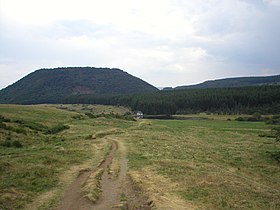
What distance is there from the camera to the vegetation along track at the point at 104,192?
53.2 ft

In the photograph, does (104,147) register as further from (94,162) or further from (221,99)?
(221,99)

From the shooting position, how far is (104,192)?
18.8 metres

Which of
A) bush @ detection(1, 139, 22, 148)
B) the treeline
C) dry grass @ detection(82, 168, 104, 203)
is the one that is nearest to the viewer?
dry grass @ detection(82, 168, 104, 203)

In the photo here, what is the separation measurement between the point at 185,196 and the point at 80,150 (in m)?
17.2

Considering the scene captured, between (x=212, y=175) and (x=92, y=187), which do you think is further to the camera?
(x=212, y=175)

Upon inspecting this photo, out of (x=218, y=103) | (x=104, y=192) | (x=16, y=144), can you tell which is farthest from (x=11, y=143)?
(x=218, y=103)

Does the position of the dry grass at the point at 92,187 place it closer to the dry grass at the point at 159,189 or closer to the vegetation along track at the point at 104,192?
the vegetation along track at the point at 104,192

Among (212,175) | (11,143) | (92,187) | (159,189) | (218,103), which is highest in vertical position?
(218,103)

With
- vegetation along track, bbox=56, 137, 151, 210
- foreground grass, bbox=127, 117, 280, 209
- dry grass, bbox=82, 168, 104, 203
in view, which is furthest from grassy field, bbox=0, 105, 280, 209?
dry grass, bbox=82, 168, 104, 203

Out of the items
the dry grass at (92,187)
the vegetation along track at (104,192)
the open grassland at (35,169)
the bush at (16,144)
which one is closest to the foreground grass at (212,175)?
the vegetation along track at (104,192)

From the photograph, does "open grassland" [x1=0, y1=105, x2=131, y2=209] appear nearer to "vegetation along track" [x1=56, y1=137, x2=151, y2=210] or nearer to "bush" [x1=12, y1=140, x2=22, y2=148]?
"bush" [x1=12, y1=140, x2=22, y2=148]

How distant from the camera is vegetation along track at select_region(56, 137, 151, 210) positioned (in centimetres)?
1620

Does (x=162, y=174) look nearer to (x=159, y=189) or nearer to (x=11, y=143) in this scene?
(x=159, y=189)

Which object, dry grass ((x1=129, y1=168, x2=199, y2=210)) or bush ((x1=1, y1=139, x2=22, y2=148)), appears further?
bush ((x1=1, y1=139, x2=22, y2=148))
